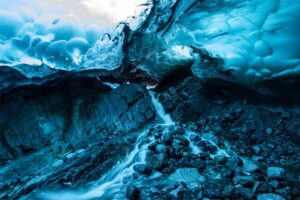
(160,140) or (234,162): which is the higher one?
(160,140)

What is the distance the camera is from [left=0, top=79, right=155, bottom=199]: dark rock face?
12.6 feet

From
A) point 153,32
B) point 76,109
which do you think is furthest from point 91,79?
point 153,32

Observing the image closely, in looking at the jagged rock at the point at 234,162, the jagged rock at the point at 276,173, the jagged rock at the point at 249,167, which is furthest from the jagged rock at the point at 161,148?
the jagged rock at the point at 276,173

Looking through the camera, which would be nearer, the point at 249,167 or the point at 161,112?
the point at 249,167

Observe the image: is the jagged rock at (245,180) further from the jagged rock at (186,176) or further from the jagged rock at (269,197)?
the jagged rock at (186,176)

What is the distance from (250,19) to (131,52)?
1.73 metres

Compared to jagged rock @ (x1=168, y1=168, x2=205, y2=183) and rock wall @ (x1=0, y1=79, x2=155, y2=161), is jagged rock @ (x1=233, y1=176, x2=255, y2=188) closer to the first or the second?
jagged rock @ (x1=168, y1=168, x2=205, y2=183)

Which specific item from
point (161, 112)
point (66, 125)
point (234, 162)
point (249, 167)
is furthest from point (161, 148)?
point (66, 125)

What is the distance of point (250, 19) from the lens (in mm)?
3891

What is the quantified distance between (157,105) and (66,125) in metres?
1.33

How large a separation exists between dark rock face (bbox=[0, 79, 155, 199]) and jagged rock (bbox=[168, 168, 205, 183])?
832mm

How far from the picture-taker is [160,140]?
12.4 feet

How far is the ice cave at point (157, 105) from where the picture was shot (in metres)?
3.13

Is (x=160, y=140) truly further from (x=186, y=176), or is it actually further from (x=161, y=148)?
(x=186, y=176)
